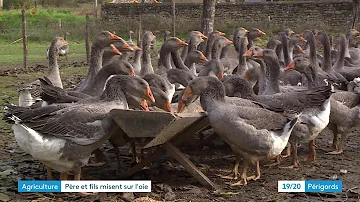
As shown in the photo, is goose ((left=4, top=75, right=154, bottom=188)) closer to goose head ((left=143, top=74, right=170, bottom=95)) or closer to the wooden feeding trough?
the wooden feeding trough

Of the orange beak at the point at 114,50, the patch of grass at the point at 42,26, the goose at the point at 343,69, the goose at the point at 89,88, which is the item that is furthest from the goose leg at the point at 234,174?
the patch of grass at the point at 42,26

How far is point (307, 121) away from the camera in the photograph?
700 centimetres

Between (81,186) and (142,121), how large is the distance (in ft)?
3.46

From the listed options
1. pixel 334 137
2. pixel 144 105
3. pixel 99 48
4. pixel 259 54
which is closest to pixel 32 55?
pixel 99 48

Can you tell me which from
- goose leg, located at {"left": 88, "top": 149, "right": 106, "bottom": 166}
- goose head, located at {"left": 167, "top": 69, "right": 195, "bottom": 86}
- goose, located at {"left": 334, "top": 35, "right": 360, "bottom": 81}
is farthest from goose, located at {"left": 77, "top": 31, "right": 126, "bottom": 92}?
goose, located at {"left": 334, "top": 35, "right": 360, "bottom": 81}

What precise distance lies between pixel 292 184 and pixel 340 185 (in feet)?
2.04

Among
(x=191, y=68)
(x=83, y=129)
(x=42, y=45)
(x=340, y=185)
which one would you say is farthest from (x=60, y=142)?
(x=42, y=45)

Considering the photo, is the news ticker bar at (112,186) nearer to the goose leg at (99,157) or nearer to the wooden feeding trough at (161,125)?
the wooden feeding trough at (161,125)

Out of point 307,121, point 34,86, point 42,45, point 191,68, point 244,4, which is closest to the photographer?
point 307,121

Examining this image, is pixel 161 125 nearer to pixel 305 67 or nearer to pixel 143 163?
pixel 143 163

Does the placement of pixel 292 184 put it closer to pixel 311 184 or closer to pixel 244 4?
pixel 311 184

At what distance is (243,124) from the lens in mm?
5926

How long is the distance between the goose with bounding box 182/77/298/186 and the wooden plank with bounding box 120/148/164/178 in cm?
→ 75

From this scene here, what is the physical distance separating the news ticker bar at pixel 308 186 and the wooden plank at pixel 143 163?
5.00ft
